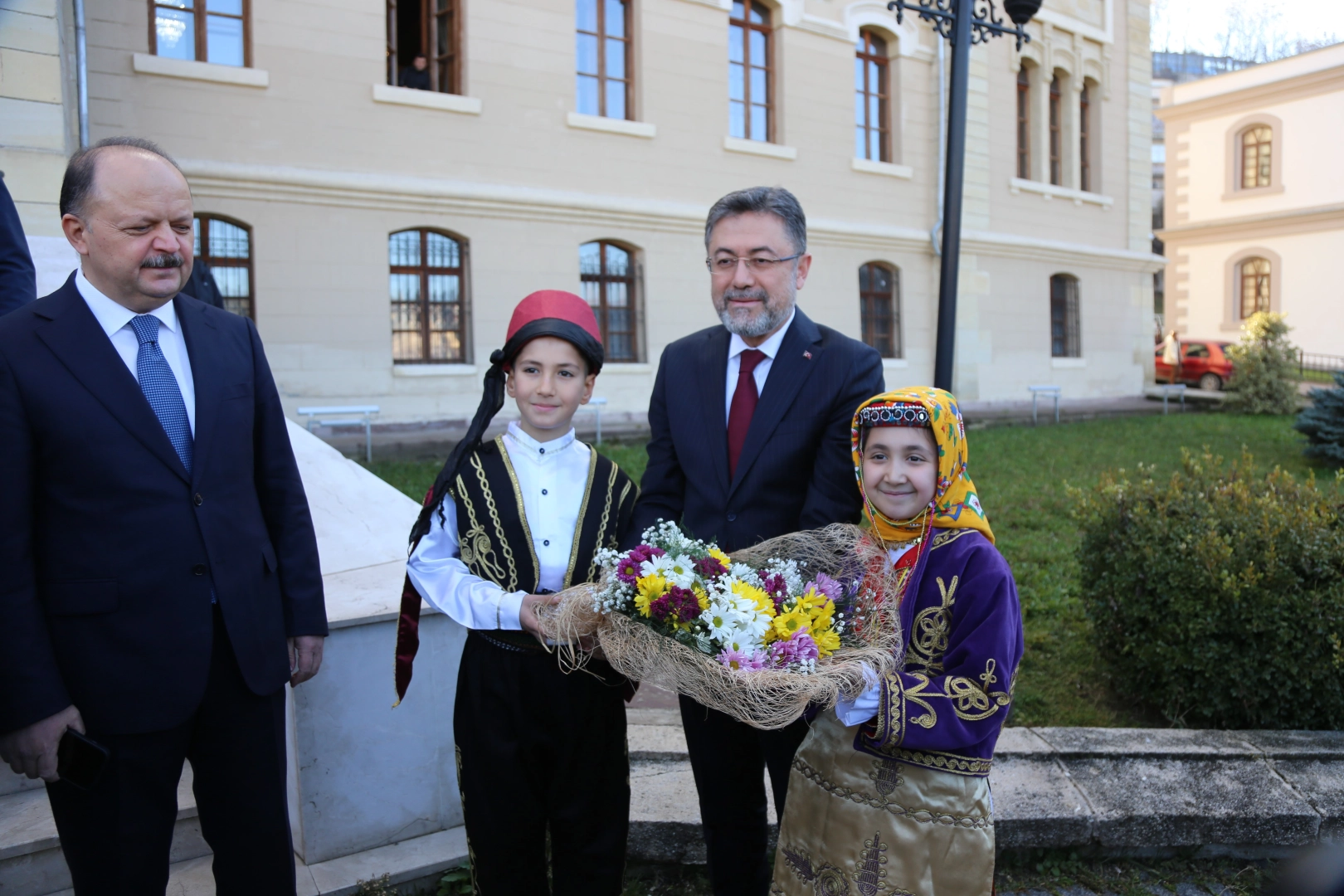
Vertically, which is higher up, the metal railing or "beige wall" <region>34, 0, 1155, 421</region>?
"beige wall" <region>34, 0, 1155, 421</region>

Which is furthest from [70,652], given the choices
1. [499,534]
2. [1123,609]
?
[1123,609]

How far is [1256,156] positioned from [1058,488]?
27.6 meters

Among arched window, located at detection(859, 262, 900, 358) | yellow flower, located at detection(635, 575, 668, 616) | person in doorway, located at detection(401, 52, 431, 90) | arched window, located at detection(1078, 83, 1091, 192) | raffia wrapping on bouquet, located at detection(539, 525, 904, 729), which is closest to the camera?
raffia wrapping on bouquet, located at detection(539, 525, 904, 729)

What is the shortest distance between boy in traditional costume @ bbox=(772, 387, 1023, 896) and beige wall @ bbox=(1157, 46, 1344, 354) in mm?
33026

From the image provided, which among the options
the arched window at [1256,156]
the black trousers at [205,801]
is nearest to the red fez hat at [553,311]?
the black trousers at [205,801]

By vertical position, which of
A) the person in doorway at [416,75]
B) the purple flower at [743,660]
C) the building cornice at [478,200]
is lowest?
the purple flower at [743,660]

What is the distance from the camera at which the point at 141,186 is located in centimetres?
218

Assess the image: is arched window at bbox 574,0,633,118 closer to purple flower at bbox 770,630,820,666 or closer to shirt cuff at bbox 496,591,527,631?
shirt cuff at bbox 496,591,527,631

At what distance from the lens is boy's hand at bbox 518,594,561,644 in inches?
91.4

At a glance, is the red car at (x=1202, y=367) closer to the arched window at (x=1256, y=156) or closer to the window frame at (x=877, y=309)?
the arched window at (x=1256, y=156)

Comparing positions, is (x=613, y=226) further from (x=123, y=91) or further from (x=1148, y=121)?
(x=1148, y=121)

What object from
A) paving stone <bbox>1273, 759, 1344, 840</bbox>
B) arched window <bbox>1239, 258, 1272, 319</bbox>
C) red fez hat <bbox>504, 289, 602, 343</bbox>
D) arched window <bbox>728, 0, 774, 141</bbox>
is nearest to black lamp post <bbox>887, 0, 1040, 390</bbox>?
paving stone <bbox>1273, 759, 1344, 840</bbox>

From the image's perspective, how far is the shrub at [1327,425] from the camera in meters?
11.6

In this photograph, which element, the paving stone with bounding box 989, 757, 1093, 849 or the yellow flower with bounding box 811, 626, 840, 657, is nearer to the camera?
the yellow flower with bounding box 811, 626, 840, 657
